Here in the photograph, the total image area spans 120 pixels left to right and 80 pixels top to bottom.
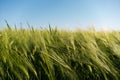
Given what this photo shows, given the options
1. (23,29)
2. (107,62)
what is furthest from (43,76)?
(23,29)

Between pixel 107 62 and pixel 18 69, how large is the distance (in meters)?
0.65

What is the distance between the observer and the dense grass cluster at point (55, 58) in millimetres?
1511

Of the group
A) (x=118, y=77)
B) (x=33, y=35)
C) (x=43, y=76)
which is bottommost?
(x=118, y=77)

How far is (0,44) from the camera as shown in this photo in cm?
159

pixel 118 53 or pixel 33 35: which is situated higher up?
pixel 33 35

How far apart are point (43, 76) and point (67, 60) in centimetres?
21

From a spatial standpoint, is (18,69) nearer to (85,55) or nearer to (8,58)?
(8,58)

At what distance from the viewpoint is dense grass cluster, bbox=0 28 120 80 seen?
1.51 meters

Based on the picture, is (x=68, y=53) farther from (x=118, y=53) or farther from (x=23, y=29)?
(x=23, y=29)

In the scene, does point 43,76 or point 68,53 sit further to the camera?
point 68,53

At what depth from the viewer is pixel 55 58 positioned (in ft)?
5.28

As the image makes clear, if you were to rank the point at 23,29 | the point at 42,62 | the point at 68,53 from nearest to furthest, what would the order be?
the point at 42,62 → the point at 68,53 → the point at 23,29

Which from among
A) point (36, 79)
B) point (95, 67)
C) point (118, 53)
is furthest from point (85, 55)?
point (36, 79)

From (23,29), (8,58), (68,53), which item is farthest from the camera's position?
(23,29)
